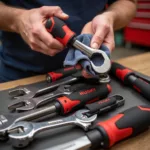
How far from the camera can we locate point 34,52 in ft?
2.11

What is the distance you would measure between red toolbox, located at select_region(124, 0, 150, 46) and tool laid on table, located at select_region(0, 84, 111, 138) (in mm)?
1730

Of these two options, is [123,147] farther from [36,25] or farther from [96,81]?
[36,25]

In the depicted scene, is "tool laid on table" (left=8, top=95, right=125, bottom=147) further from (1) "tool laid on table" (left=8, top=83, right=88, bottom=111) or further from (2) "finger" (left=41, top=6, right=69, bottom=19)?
(2) "finger" (left=41, top=6, right=69, bottom=19)

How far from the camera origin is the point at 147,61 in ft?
2.38

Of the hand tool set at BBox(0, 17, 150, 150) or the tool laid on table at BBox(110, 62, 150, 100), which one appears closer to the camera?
the hand tool set at BBox(0, 17, 150, 150)

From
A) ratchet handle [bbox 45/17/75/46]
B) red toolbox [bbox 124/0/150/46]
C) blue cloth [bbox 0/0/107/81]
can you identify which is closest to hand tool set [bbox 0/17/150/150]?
ratchet handle [bbox 45/17/75/46]

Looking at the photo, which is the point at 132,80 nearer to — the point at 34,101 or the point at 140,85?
the point at 140,85

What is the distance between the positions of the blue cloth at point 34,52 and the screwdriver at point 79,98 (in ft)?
0.74

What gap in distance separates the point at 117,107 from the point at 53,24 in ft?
0.68

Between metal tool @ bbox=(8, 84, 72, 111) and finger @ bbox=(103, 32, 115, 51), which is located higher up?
finger @ bbox=(103, 32, 115, 51)

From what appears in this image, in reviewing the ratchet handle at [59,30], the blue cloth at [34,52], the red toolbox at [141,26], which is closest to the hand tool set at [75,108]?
the ratchet handle at [59,30]

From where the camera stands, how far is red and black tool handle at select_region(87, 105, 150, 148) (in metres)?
0.33

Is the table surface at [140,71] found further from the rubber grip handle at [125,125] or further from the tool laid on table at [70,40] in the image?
the tool laid on table at [70,40]

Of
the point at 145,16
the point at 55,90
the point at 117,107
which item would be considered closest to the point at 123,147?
the point at 117,107
